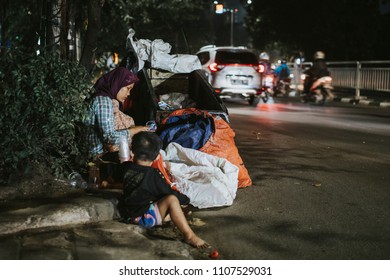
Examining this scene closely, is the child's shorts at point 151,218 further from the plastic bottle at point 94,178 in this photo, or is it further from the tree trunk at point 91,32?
the tree trunk at point 91,32

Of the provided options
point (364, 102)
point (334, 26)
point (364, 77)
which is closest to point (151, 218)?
point (364, 102)

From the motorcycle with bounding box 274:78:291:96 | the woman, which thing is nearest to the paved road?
the woman

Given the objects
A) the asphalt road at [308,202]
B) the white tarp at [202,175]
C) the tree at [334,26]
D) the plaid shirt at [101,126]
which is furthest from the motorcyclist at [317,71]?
the plaid shirt at [101,126]

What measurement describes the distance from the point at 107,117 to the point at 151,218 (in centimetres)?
165

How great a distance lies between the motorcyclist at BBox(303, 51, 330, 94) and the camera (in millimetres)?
19484

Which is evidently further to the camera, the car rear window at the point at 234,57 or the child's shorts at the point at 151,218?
the car rear window at the point at 234,57

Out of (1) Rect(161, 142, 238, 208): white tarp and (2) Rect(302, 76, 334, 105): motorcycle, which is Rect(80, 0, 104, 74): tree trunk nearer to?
(1) Rect(161, 142, 238, 208): white tarp

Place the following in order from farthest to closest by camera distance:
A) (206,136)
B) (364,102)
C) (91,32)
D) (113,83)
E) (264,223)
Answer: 1. (364,102)
2. (91,32)
3. (206,136)
4. (113,83)
5. (264,223)

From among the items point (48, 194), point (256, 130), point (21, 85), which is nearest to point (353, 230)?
point (48, 194)

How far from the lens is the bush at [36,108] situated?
5590 mm

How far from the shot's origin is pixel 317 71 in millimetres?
19656

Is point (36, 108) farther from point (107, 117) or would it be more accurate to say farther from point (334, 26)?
point (334, 26)

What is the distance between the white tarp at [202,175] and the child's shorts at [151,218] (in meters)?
0.93
